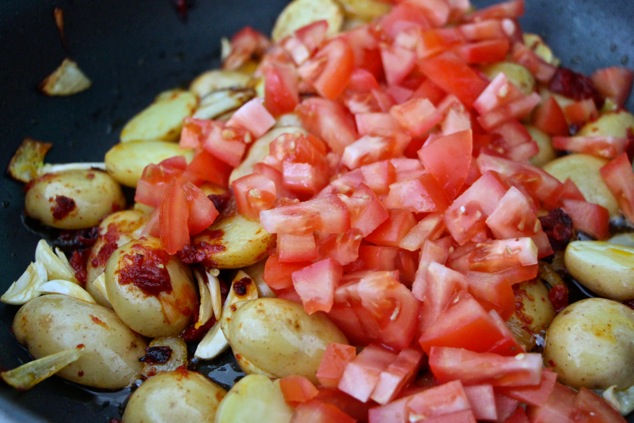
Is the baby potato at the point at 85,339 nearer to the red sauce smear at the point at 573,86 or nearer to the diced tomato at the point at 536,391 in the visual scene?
the diced tomato at the point at 536,391

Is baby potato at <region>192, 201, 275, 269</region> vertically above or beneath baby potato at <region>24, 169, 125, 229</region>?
beneath

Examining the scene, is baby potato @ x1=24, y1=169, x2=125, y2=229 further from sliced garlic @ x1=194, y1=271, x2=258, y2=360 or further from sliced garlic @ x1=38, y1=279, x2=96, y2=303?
sliced garlic @ x1=194, y1=271, x2=258, y2=360

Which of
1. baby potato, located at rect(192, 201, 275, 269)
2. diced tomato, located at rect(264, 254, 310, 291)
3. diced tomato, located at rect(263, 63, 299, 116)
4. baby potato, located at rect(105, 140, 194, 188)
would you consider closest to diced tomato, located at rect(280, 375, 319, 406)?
diced tomato, located at rect(264, 254, 310, 291)

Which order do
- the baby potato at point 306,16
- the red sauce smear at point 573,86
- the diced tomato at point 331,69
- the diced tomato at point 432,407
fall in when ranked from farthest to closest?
the baby potato at point 306,16
the red sauce smear at point 573,86
the diced tomato at point 331,69
the diced tomato at point 432,407

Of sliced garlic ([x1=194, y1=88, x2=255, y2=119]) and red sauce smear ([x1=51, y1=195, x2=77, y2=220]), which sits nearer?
red sauce smear ([x1=51, y1=195, x2=77, y2=220])

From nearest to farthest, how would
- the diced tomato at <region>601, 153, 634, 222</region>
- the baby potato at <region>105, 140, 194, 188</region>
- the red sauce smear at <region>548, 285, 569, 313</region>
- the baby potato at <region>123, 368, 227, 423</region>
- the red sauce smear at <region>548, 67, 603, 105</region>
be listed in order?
the baby potato at <region>123, 368, 227, 423</region>
the red sauce smear at <region>548, 285, 569, 313</region>
the diced tomato at <region>601, 153, 634, 222</region>
the baby potato at <region>105, 140, 194, 188</region>
the red sauce smear at <region>548, 67, 603, 105</region>

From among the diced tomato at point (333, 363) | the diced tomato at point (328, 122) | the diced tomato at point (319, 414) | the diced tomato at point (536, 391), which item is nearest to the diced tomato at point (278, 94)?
the diced tomato at point (328, 122)
